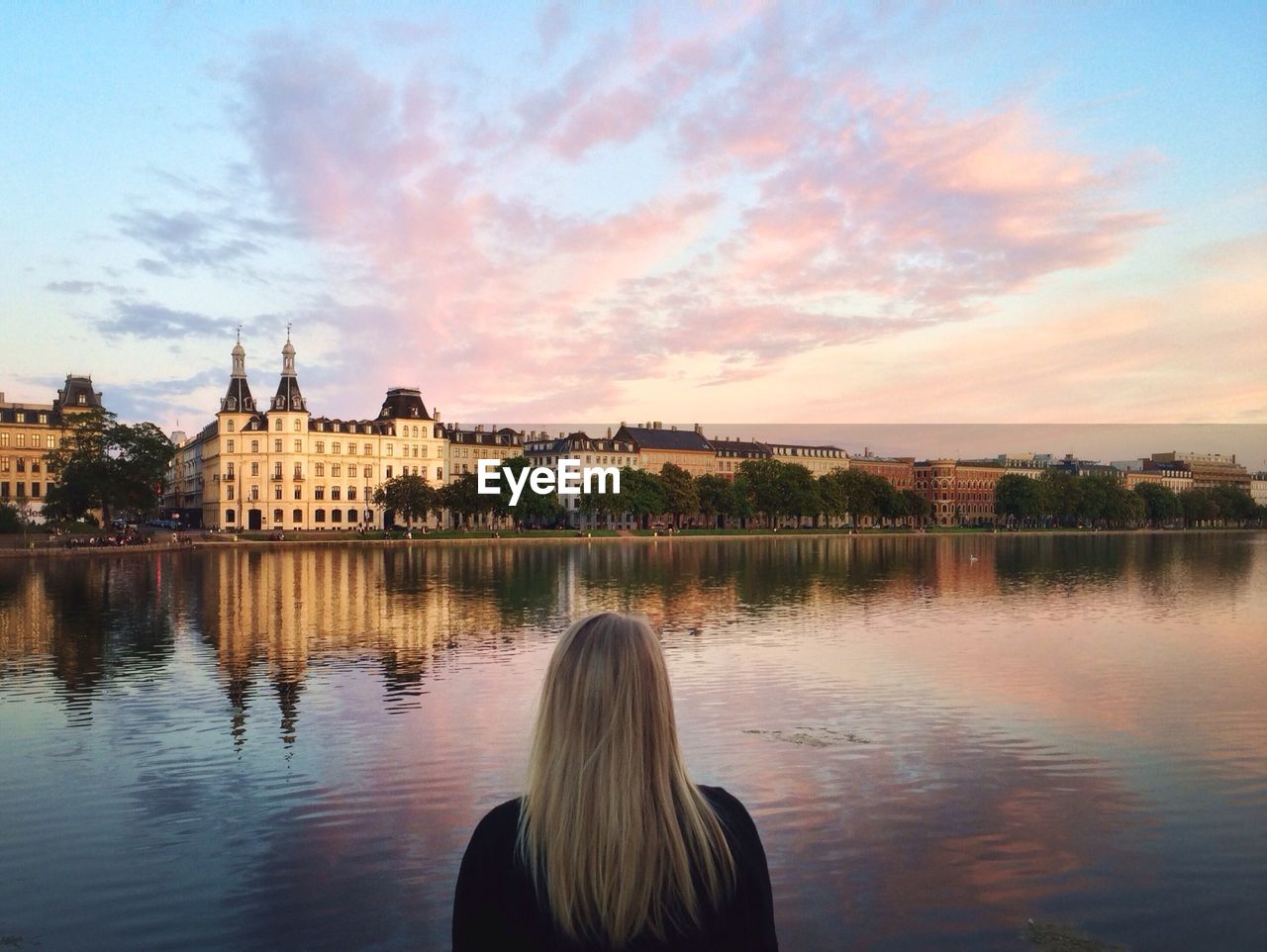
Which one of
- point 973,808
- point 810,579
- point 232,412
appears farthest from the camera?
point 232,412

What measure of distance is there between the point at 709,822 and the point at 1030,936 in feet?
27.6

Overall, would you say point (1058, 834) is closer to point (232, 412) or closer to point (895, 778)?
point (895, 778)

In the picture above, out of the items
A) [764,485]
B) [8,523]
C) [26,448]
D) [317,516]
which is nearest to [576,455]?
[764,485]

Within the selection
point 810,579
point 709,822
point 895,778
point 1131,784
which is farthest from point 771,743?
point 810,579

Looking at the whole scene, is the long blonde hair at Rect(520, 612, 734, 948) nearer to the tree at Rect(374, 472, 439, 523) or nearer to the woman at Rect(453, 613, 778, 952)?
the woman at Rect(453, 613, 778, 952)

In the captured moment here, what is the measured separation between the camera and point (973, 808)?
A: 49.0ft

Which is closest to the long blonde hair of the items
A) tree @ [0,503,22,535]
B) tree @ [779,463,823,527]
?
tree @ [0,503,22,535]

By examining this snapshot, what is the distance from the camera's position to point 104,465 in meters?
99.6

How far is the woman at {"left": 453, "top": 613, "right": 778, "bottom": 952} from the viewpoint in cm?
A: 399

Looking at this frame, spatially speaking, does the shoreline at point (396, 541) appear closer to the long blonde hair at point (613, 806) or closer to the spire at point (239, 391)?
the spire at point (239, 391)

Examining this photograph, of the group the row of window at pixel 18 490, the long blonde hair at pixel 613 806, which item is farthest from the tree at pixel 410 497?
the long blonde hair at pixel 613 806

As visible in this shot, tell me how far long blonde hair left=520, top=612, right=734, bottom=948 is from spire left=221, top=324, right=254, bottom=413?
155 meters

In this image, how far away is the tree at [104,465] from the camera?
9850 cm

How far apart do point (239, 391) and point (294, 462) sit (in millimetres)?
14502
